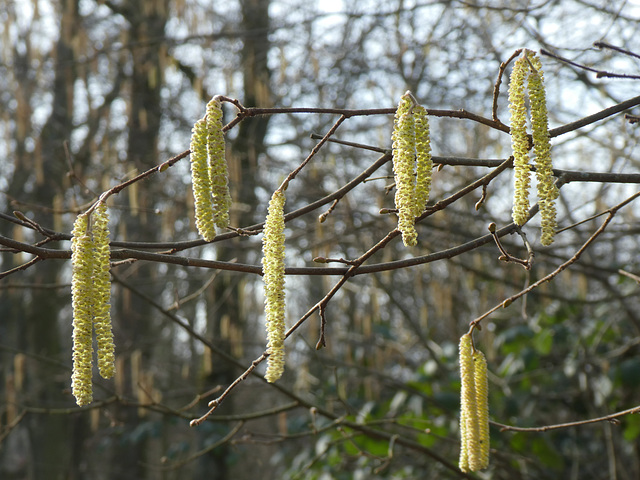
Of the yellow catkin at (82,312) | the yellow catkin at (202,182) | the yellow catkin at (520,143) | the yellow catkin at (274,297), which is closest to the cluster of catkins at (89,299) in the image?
the yellow catkin at (82,312)

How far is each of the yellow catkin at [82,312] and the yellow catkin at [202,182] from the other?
204mm

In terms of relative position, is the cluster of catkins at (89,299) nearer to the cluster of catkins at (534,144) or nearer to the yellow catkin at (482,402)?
the cluster of catkins at (534,144)

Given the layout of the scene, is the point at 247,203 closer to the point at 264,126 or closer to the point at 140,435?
the point at 264,126

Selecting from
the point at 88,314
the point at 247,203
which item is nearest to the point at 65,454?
the point at 247,203

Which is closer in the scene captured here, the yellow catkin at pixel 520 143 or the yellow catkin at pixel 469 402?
the yellow catkin at pixel 520 143

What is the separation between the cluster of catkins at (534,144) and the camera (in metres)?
1.34

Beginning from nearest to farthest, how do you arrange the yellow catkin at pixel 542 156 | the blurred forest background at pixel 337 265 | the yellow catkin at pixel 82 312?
the yellow catkin at pixel 82 312
the yellow catkin at pixel 542 156
the blurred forest background at pixel 337 265

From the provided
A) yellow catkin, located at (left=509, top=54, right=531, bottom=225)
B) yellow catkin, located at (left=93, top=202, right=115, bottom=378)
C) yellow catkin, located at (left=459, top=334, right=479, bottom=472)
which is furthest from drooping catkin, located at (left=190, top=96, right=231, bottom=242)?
yellow catkin, located at (left=459, top=334, right=479, bottom=472)

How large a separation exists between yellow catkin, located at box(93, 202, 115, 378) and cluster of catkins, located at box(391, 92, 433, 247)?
1.80 feet

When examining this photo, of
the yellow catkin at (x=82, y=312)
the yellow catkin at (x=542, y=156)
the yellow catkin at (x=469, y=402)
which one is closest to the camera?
the yellow catkin at (x=82, y=312)

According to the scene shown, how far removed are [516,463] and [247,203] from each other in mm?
3163

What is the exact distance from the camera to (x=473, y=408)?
165 centimetres

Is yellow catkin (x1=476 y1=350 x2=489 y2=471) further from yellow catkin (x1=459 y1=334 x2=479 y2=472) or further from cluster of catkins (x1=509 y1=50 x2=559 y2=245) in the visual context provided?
cluster of catkins (x1=509 y1=50 x2=559 y2=245)

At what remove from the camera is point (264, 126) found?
7527mm
